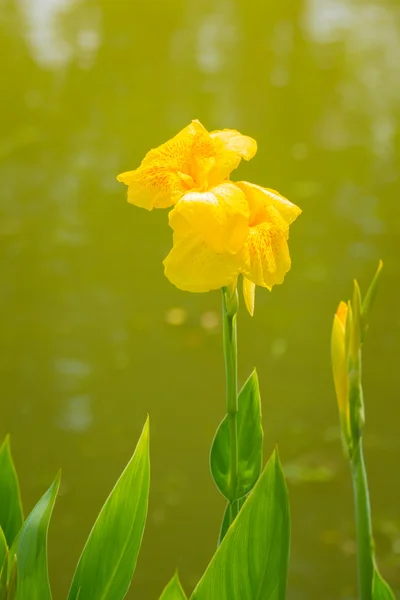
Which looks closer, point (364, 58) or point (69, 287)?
point (69, 287)

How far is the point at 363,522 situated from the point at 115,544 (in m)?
0.21

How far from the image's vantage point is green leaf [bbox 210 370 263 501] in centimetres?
70

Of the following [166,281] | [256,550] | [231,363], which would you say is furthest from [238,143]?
[166,281]

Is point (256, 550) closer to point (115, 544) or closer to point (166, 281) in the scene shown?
point (115, 544)

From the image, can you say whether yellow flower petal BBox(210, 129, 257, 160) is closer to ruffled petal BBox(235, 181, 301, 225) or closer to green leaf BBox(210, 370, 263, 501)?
ruffled petal BBox(235, 181, 301, 225)

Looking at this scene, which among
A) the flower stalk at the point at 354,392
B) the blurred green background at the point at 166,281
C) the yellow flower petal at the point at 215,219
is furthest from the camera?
the blurred green background at the point at 166,281

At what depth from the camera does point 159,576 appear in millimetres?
1212

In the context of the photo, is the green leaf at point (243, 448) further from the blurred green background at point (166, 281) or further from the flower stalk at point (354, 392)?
the blurred green background at point (166, 281)

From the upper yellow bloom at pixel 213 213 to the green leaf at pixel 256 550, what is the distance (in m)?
0.14

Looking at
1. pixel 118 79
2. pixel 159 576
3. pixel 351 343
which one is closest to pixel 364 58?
pixel 118 79

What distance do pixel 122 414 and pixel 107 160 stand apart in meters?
0.94

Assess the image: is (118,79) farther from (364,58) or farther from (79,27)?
(364,58)

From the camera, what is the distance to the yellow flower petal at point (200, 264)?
1.92 feet

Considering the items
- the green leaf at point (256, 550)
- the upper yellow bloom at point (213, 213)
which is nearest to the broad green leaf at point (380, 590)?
the green leaf at point (256, 550)
